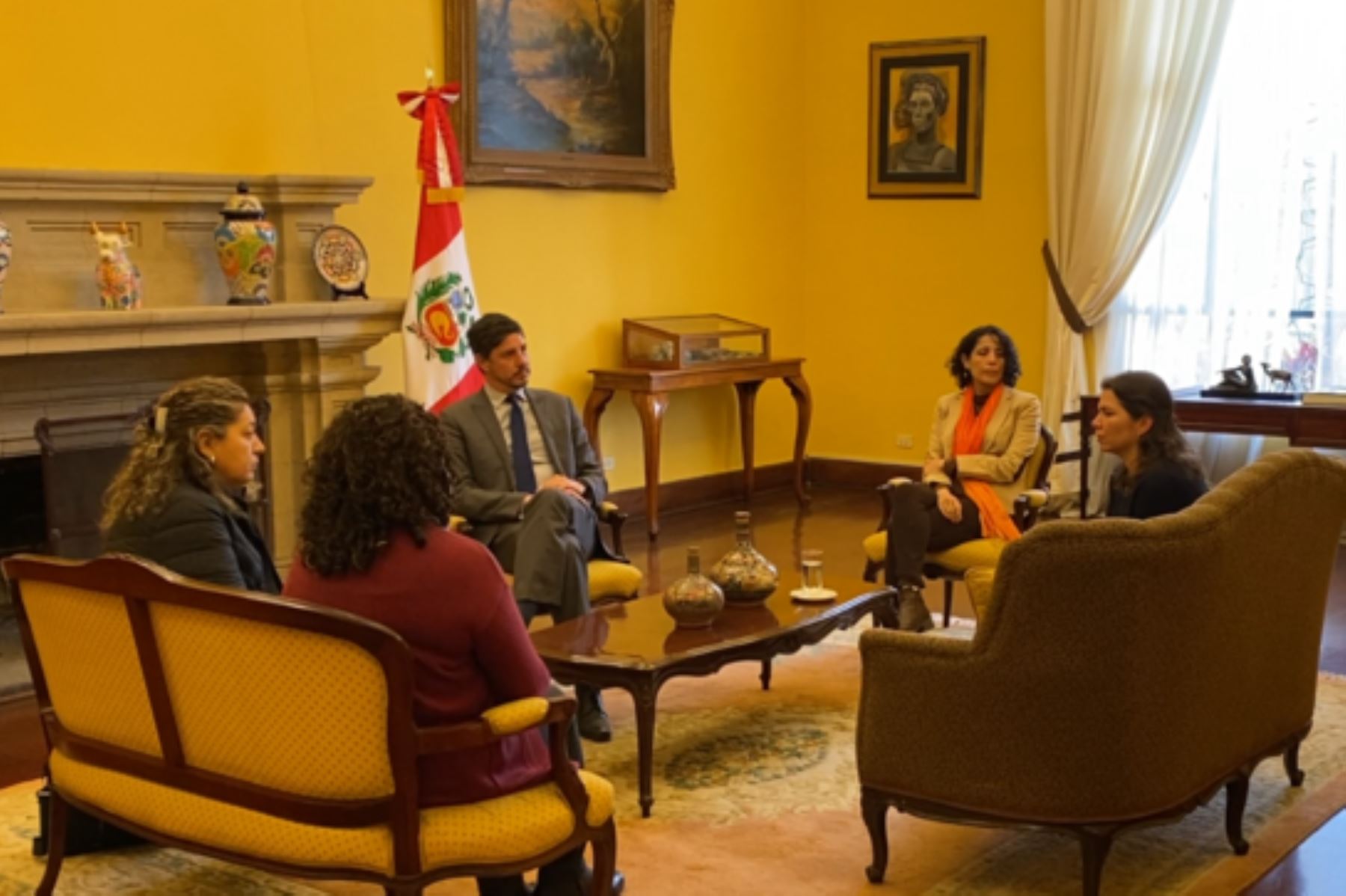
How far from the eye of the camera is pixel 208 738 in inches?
121

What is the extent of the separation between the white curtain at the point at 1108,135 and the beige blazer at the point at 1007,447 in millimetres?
2759

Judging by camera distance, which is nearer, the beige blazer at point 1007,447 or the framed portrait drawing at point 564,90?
the beige blazer at point 1007,447

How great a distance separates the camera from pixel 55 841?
3.48m

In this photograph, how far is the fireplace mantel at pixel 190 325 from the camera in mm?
5547

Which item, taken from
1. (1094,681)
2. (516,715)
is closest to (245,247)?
(516,715)

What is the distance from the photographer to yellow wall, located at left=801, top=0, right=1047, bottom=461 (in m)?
9.00

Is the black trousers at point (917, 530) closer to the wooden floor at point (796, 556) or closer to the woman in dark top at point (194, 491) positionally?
the wooden floor at point (796, 556)

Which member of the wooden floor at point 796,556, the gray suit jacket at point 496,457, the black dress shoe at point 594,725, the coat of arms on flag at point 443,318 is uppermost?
the coat of arms on flag at point 443,318

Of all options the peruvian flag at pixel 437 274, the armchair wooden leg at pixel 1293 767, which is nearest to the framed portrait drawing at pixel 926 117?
the peruvian flag at pixel 437 274

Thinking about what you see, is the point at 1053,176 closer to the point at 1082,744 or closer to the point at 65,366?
the point at 65,366

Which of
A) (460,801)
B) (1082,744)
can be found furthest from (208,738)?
(1082,744)

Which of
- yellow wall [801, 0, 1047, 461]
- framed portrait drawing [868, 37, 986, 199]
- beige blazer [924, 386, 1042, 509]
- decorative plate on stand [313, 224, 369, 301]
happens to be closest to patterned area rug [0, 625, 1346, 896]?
beige blazer [924, 386, 1042, 509]

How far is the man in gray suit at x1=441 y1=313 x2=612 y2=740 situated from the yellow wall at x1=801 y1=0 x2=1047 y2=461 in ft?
13.9

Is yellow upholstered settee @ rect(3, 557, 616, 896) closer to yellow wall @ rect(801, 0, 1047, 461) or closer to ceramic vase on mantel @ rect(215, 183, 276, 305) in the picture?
ceramic vase on mantel @ rect(215, 183, 276, 305)
